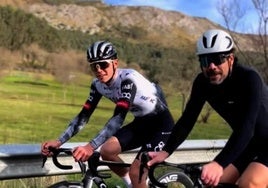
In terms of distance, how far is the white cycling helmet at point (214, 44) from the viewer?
3.95 m

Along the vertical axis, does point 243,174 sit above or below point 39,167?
above

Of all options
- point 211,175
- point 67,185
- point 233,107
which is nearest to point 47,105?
point 67,185

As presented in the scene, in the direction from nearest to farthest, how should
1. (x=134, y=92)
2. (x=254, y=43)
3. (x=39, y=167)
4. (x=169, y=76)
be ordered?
(x=134, y=92) → (x=39, y=167) → (x=254, y=43) → (x=169, y=76)

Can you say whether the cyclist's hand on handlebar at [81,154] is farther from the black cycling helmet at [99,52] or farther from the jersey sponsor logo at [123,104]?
the black cycling helmet at [99,52]

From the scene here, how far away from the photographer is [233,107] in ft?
13.6

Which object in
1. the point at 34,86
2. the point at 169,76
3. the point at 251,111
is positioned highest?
the point at 251,111

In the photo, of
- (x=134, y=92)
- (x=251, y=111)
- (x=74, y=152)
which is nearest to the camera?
(x=251, y=111)

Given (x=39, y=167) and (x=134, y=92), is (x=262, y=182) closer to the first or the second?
(x=134, y=92)

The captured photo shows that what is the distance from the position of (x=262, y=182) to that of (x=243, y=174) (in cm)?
15

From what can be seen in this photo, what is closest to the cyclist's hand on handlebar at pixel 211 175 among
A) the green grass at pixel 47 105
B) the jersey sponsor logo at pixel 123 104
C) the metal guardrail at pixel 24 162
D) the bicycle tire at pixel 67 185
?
the bicycle tire at pixel 67 185

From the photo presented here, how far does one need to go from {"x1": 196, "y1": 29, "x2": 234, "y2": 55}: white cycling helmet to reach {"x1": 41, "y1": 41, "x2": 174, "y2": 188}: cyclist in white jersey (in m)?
1.26

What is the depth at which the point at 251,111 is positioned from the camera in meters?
3.89

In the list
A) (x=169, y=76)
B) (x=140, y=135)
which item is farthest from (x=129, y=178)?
(x=169, y=76)

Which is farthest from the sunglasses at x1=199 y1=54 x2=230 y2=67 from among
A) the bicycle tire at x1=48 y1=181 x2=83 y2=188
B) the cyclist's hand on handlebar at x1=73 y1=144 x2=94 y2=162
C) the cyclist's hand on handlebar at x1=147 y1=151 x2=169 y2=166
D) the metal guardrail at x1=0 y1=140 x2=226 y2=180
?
the metal guardrail at x1=0 y1=140 x2=226 y2=180
